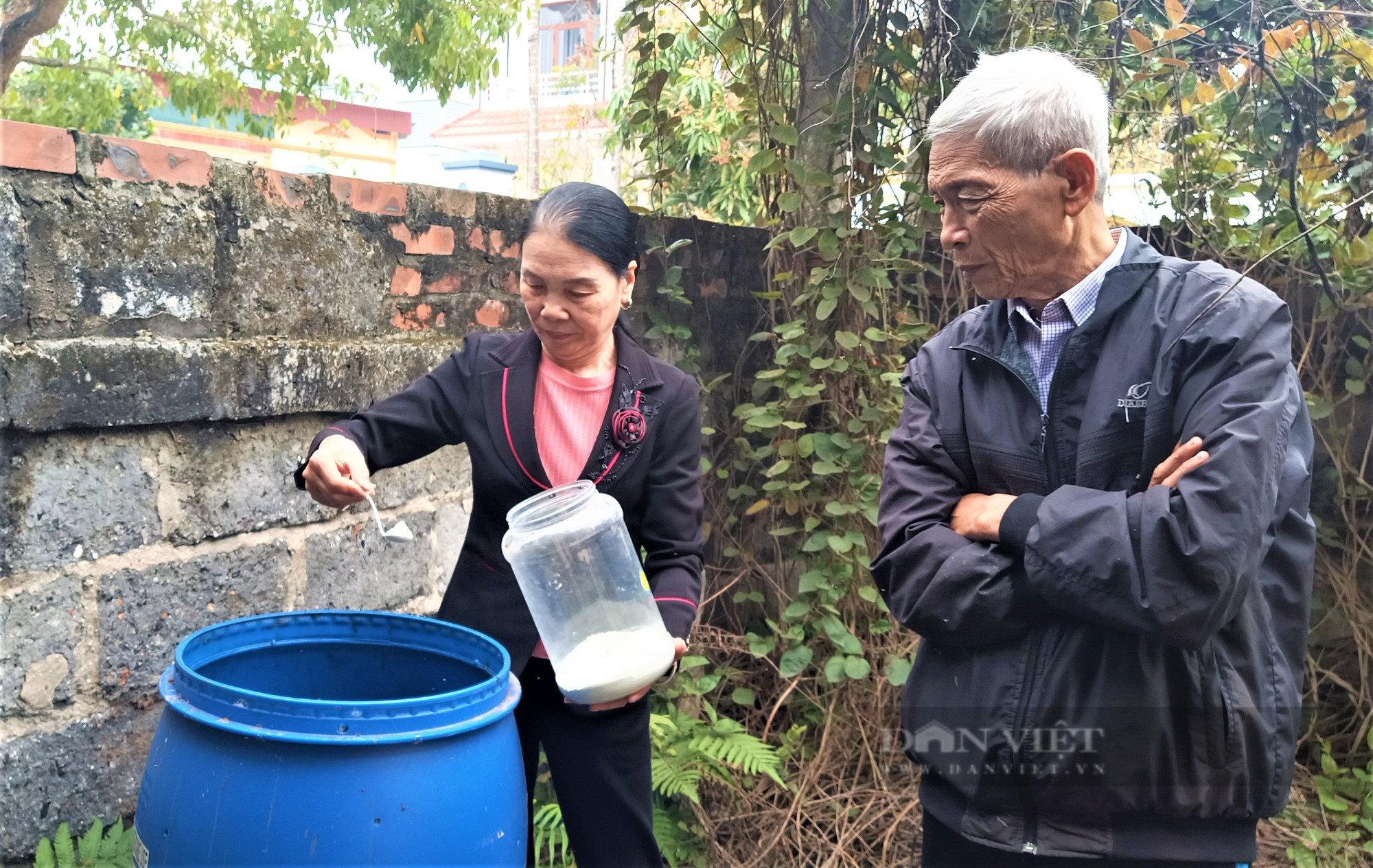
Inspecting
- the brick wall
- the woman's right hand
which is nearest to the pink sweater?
the woman's right hand

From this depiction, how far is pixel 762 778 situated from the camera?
3.08m

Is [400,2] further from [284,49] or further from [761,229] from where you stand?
[761,229]

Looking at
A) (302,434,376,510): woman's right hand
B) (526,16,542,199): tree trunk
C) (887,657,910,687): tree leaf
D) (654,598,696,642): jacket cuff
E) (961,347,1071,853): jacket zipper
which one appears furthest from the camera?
(526,16,542,199): tree trunk

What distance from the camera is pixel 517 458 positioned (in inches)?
71.0

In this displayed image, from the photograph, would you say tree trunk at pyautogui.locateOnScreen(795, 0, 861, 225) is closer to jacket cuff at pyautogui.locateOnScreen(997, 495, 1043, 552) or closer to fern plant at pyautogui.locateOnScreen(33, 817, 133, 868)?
jacket cuff at pyautogui.locateOnScreen(997, 495, 1043, 552)

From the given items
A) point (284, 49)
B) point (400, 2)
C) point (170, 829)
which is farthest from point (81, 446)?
point (284, 49)

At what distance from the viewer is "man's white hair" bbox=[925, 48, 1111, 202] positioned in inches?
57.4

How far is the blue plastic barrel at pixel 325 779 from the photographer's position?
1309 millimetres

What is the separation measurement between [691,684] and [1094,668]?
185 centimetres

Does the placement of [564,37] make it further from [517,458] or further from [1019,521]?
[1019,521]

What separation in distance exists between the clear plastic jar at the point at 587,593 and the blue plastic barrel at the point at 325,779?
0.20m

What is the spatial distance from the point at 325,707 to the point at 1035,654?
0.91 metres

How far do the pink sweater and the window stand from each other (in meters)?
7.92

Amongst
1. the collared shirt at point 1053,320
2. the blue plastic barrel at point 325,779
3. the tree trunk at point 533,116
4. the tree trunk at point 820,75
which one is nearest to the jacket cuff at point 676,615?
the blue plastic barrel at point 325,779
